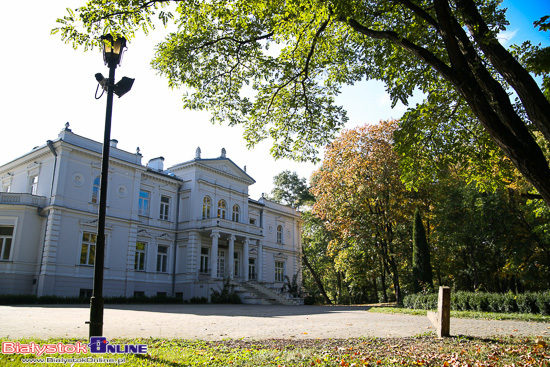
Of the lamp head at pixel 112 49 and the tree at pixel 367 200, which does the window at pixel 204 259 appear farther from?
the lamp head at pixel 112 49

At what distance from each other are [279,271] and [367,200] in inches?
646

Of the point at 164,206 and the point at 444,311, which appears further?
the point at 164,206

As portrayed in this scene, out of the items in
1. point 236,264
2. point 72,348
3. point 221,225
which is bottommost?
point 72,348

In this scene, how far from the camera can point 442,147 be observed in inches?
368

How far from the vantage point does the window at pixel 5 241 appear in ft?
69.2

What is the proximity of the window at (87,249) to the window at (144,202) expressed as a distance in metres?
4.49

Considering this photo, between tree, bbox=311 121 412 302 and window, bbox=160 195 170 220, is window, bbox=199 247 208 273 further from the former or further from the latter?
tree, bbox=311 121 412 302

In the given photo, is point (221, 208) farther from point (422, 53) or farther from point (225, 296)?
point (422, 53)

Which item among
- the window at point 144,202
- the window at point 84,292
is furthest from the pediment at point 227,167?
the window at point 84,292

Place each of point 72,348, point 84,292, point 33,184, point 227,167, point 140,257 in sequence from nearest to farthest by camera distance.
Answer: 1. point 72,348
2. point 84,292
3. point 33,184
4. point 140,257
5. point 227,167

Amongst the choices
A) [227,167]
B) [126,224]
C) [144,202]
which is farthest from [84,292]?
[227,167]

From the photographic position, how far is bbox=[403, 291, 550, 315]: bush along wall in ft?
44.8

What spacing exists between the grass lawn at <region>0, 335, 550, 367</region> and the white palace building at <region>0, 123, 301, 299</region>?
59.5ft

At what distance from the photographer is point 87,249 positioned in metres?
23.5
